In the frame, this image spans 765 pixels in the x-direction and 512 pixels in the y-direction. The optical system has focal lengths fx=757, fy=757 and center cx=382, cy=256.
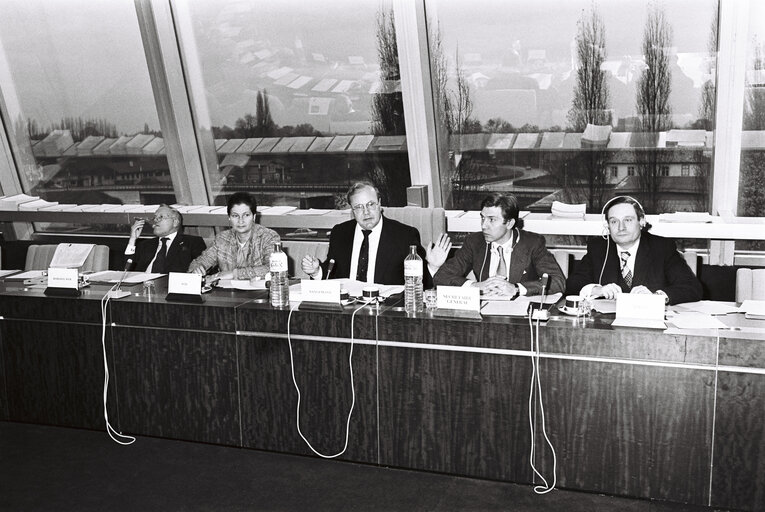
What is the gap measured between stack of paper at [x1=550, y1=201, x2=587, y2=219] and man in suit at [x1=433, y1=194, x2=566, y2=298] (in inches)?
41.6

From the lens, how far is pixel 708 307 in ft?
10.4

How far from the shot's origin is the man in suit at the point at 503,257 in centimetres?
367

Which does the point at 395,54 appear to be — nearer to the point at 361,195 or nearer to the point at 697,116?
the point at 361,195

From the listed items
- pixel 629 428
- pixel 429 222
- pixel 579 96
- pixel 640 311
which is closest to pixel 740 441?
pixel 629 428

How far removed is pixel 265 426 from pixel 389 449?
58 centimetres

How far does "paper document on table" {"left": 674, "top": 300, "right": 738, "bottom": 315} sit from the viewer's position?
309 centimetres

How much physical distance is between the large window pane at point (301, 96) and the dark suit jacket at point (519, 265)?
164 centimetres

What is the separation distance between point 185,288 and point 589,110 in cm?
283

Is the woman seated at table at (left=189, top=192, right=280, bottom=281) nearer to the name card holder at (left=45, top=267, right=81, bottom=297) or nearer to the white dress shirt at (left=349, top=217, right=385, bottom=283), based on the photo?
the white dress shirt at (left=349, top=217, right=385, bottom=283)

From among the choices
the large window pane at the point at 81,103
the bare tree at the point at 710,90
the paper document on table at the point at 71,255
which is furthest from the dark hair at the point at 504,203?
the large window pane at the point at 81,103

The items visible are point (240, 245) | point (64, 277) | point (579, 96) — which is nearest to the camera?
point (64, 277)

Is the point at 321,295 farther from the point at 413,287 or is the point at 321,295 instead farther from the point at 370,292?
the point at 413,287

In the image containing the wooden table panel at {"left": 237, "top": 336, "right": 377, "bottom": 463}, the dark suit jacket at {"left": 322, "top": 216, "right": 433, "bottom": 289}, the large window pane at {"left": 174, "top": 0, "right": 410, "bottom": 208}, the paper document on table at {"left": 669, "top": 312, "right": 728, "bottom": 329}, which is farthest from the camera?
the large window pane at {"left": 174, "top": 0, "right": 410, "bottom": 208}

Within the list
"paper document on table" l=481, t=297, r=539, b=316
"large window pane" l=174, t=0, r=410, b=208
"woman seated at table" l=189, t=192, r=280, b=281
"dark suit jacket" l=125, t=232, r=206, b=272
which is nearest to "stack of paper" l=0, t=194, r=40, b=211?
"large window pane" l=174, t=0, r=410, b=208
